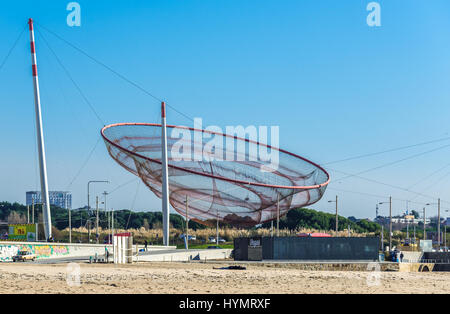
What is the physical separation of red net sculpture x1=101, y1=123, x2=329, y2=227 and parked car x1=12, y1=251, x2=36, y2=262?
15.8m

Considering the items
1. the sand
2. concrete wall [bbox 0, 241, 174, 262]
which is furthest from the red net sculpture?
the sand

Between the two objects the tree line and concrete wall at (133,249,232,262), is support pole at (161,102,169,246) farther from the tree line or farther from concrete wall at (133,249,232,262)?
Result: the tree line

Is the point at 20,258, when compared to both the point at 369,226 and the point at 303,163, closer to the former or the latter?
the point at 303,163

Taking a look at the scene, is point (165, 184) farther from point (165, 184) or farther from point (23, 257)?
point (23, 257)

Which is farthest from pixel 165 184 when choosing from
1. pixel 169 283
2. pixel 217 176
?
pixel 169 283

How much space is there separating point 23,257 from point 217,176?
83.6 ft

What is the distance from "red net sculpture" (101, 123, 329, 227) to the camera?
64.0m

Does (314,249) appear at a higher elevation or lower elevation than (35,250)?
lower

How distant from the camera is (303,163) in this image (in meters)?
77.2

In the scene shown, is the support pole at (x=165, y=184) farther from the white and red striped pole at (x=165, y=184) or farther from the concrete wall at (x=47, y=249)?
the concrete wall at (x=47, y=249)

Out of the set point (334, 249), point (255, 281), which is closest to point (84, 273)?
point (255, 281)

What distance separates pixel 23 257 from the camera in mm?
44281
